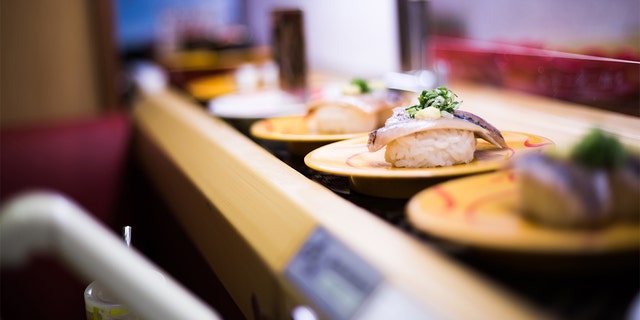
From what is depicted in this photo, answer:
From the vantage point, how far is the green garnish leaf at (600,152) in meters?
0.72

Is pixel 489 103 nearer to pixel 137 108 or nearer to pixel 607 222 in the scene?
pixel 607 222

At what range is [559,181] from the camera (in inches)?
27.8

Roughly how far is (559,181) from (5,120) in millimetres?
4405

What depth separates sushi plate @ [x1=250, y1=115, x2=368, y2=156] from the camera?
1392 millimetres

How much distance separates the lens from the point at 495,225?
74 cm

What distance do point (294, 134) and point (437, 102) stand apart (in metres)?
0.44

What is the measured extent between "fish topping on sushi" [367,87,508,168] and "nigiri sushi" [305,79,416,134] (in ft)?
1.07

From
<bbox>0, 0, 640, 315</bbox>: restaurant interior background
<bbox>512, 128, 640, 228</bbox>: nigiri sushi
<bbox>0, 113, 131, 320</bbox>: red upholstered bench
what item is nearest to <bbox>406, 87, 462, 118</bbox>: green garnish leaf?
<bbox>512, 128, 640, 228</bbox>: nigiri sushi

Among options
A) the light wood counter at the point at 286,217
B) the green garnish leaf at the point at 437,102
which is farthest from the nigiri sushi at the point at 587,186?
the green garnish leaf at the point at 437,102

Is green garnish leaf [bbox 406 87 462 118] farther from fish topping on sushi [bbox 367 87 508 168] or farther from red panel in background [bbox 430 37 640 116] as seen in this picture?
red panel in background [bbox 430 37 640 116]

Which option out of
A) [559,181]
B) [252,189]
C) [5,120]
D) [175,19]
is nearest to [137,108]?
[175,19]

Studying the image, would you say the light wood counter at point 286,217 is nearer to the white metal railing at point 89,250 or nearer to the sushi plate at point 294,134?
the sushi plate at point 294,134

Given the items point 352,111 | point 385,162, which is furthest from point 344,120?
point 385,162

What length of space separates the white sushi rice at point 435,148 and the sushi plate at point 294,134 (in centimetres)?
29
